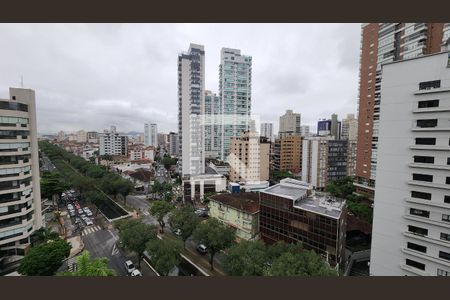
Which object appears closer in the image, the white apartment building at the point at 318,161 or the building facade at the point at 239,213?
the building facade at the point at 239,213

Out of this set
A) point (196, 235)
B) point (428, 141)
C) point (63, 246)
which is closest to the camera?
point (428, 141)

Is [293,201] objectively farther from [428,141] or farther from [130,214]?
[130,214]

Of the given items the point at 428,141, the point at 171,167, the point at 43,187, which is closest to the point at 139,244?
the point at 428,141

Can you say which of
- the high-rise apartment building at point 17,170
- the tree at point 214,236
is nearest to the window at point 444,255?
the tree at point 214,236

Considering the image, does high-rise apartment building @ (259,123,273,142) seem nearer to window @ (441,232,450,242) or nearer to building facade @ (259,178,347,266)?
building facade @ (259,178,347,266)

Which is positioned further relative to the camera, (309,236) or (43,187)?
(43,187)

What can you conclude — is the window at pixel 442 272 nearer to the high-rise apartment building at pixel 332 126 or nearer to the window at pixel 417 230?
the window at pixel 417 230

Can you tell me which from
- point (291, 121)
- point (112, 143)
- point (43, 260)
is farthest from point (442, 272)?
point (112, 143)
